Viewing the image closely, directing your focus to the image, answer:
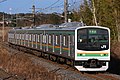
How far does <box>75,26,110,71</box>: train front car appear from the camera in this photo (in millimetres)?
17875

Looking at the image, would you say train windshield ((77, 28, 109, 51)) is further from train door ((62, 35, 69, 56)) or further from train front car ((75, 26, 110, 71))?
train door ((62, 35, 69, 56))

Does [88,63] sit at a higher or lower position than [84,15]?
lower

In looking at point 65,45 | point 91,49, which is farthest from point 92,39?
point 65,45

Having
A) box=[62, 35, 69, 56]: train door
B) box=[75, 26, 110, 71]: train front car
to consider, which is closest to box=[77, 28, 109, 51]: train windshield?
box=[75, 26, 110, 71]: train front car

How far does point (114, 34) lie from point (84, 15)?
6542mm

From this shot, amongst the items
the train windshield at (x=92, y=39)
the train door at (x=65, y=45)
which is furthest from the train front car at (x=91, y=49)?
the train door at (x=65, y=45)

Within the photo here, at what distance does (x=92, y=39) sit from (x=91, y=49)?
0.53 m

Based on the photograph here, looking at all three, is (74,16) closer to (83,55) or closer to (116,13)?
(116,13)

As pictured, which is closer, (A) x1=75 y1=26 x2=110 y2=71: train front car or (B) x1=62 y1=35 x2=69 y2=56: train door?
(A) x1=75 y1=26 x2=110 y2=71: train front car

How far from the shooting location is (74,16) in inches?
1886

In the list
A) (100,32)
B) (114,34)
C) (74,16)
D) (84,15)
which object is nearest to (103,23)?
(114,34)

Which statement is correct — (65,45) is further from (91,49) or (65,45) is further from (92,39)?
(91,49)

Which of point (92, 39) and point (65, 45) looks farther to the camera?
point (65, 45)

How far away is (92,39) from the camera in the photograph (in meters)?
18.1
